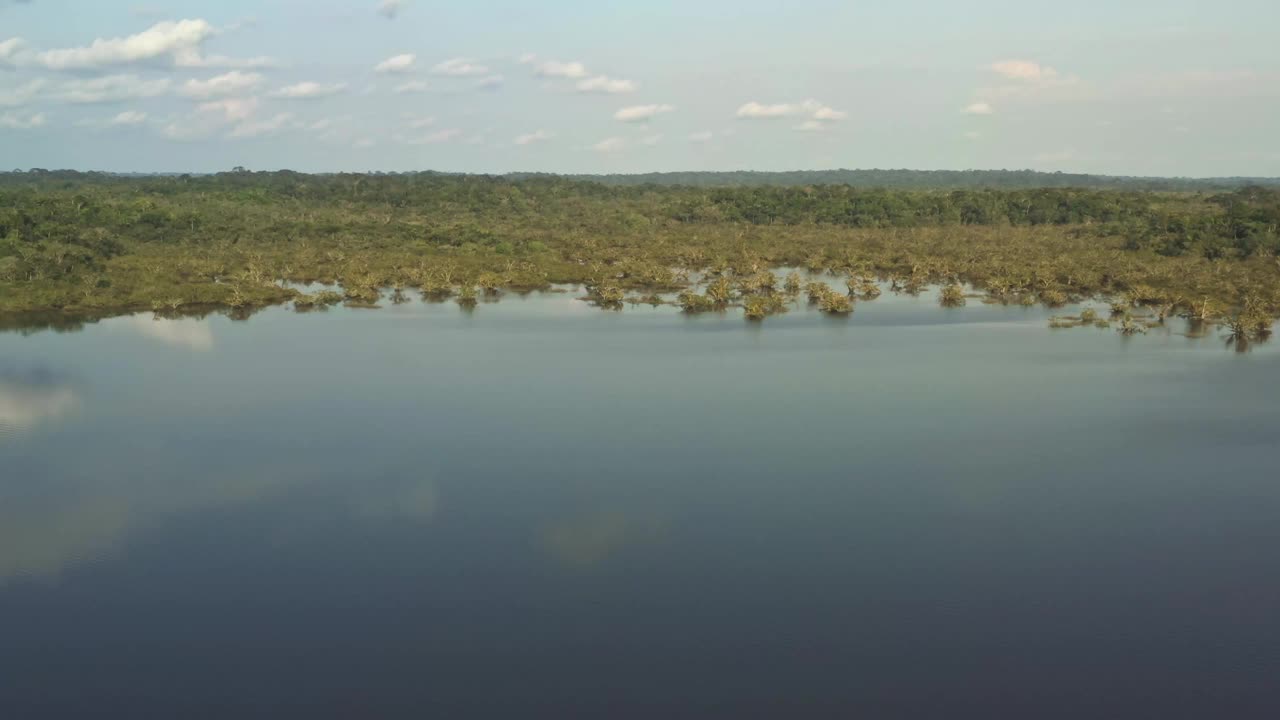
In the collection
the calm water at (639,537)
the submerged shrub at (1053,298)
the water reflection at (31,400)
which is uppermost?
the submerged shrub at (1053,298)

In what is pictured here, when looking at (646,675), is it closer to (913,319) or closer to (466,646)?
(466,646)

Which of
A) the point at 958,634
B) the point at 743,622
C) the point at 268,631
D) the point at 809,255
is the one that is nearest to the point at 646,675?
the point at 743,622

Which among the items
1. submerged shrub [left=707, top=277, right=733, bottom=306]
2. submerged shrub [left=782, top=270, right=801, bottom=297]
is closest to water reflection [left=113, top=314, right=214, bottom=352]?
submerged shrub [left=707, top=277, right=733, bottom=306]

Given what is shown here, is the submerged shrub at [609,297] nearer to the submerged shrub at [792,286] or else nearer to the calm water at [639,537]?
the submerged shrub at [792,286]

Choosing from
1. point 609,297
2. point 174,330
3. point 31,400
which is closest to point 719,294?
point 609,297

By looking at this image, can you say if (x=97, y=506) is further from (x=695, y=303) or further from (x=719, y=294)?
(x=719, y=294)

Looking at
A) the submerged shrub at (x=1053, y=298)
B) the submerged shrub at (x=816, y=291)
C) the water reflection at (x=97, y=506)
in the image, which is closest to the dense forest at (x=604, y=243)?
the submerged shrub at (x=1053, y=298)

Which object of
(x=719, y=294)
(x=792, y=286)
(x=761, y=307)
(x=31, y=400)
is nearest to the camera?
(x=31, y=400)
